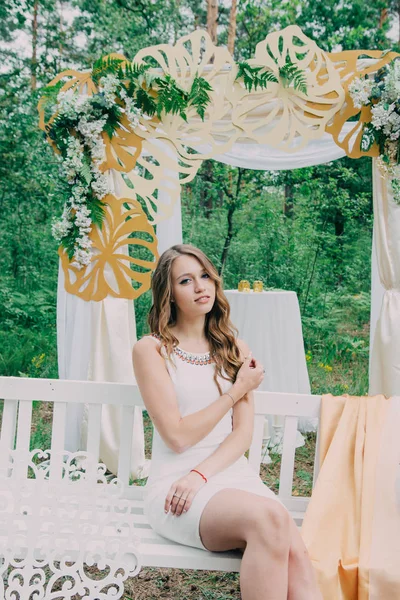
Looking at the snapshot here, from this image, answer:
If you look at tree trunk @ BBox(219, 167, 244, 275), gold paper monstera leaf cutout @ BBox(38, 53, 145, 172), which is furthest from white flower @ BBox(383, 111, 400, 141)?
tree trunk @ BBox(219, 167, 244, 275)

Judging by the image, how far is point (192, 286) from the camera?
242 centimetres

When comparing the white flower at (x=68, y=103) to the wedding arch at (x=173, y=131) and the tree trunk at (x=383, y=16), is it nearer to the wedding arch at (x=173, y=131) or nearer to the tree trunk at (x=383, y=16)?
the wedding arch at (x=173, y=131)

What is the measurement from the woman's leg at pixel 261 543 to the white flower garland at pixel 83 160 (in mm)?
2174

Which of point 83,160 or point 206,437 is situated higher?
point 83,160

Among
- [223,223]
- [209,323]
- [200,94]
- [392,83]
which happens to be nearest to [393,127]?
[392,83]

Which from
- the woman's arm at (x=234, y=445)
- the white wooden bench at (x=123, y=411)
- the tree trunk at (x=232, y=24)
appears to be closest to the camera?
the woman's arm at (x=234, y=445)

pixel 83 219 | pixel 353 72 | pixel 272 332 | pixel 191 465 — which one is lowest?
pixel 191 465

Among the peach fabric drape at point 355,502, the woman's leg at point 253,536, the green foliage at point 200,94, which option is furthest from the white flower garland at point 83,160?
the woman's leg at point 253,536

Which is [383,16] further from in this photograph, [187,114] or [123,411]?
[123,411]

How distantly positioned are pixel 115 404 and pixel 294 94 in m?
2.22

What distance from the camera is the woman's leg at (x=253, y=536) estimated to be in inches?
70.1

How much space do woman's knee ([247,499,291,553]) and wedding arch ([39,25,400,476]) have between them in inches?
79.3

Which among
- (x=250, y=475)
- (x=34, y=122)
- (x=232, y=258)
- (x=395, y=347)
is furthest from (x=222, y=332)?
(x=34, y=122)

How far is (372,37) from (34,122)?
5.38 metres
